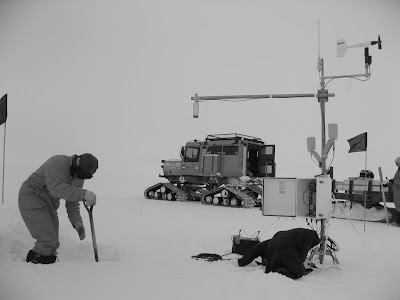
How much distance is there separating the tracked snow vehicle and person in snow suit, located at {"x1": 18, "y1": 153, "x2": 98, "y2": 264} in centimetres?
1021

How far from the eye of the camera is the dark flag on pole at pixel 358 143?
11.0 meters

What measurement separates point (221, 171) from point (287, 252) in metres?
11.8

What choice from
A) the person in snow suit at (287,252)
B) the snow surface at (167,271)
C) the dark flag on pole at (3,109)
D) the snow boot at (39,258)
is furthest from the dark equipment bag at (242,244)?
the dark flag on pole at (3,109)

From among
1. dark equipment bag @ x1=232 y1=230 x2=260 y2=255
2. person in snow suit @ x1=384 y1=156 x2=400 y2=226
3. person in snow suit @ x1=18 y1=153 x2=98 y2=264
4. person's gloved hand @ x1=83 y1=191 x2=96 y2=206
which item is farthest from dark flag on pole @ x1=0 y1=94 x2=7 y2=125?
person in snow suit @ x1=384 y1=156 x2=400 y2=226

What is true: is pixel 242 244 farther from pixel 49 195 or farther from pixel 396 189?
pixel 396 189

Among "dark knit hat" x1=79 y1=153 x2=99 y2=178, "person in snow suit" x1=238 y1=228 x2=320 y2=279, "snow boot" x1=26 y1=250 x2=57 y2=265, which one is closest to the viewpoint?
"person in snow suit" x1=238 y1=228 x2=320 y2=279

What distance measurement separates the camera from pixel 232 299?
4207 millimetres

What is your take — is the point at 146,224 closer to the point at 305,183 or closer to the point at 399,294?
the point at 305,183

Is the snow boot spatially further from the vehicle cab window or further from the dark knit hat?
the vehicle cab window

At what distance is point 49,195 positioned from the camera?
5.71m

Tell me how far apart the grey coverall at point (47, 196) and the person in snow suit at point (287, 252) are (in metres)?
2.68

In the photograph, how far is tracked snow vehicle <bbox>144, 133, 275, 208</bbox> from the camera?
639 inches

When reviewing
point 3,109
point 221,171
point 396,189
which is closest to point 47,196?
point 3,109

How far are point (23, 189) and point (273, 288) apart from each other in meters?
3.73
